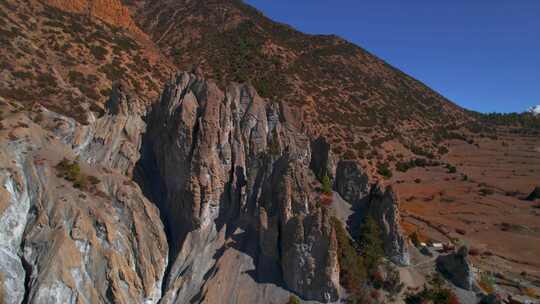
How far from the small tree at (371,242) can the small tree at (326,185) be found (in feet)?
12.4

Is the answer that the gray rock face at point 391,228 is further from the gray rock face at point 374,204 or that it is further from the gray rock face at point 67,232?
the gray rock face at point 67,232

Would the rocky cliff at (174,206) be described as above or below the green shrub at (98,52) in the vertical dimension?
below

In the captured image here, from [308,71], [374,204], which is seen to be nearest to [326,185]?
[374,204]

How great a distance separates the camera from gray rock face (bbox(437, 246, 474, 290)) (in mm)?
23641

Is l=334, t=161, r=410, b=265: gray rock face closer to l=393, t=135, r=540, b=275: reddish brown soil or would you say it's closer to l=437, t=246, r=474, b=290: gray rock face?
l=437, t=246, r=474, b=290: gray rock face

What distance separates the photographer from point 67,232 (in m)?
19.2

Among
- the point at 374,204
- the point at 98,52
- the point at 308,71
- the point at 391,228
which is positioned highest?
the point at 308,71

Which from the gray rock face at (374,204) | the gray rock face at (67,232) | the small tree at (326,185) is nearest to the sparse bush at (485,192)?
the gray rock face at (374,204)

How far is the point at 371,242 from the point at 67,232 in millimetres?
18742

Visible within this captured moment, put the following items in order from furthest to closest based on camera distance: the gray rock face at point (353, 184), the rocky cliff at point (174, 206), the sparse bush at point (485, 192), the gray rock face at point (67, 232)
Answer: the sparse bush at point (485, 192) < the gray rock face at point (353, 184) < the rocky cliff at point (174, 206) < the gray rock face at point (67, 232)

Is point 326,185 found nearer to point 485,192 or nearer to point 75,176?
point 75,176

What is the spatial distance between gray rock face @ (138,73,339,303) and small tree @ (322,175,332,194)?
1.06 meters

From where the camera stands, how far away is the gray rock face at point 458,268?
23.6 metres

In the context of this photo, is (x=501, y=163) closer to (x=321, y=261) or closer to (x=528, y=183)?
(x=528, y=183)
